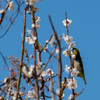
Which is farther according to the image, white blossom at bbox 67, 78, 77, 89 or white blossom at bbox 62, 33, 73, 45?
white blossom at bbox 62, 33, 73, 45

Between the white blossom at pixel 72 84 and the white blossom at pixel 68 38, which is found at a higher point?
the white blossom at pixel 68 38

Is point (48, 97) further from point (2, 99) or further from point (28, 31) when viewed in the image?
point (28, 31)

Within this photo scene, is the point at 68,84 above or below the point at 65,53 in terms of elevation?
below

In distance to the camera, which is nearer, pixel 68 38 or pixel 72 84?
pixel 72 84

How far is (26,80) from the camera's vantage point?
3549mm

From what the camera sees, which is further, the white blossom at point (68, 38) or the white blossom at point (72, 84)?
the white blossom at point (68, 38)

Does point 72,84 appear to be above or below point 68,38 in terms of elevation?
below

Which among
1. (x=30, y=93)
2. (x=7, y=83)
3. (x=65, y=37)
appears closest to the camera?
(x=7, y=83)

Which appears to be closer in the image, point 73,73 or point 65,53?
point 73,73

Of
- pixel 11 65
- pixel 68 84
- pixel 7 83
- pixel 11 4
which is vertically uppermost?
pixel 11 4

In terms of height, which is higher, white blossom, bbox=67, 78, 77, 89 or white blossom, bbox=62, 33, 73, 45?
white blossom, bbox=62, 33, 73, 45

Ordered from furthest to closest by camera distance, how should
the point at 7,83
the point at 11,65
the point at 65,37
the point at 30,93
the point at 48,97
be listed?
the point at 65,37
the point at 11,65
the point at 48,97
the point at 30,93
the point at 7,83

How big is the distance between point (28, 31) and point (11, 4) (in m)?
0.49

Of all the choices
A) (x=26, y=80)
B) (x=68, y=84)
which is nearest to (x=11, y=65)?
(x=26, y=80)
